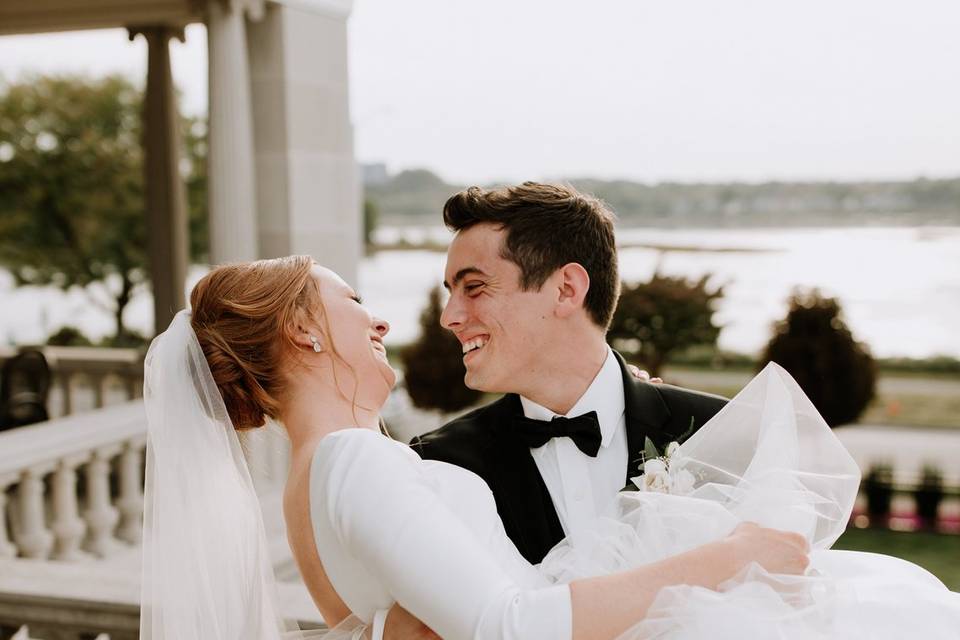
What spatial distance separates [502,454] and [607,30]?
2746cm

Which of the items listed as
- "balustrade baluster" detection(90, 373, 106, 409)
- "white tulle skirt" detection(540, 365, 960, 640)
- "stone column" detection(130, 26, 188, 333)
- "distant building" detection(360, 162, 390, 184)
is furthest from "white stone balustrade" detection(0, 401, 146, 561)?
"distant building" detection(360, 162, 390, 184)

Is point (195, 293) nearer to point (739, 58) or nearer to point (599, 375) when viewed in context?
point (599, 375)

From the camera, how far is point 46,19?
9023 millimetres

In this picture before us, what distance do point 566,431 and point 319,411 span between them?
0.66m

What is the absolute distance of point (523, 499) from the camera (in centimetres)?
249

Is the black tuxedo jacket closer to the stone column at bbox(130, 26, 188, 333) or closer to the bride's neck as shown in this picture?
the bride's neck

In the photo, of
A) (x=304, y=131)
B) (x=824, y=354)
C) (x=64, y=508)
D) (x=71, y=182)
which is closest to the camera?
(x=64, y=508)

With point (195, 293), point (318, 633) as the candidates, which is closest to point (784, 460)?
point (318, 633)

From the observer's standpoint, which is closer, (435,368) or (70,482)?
(70,482)

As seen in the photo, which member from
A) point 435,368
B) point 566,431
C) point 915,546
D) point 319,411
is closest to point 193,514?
point 319,411

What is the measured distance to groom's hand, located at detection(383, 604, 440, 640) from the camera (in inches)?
71.4

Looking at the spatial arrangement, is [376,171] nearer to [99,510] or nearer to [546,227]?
[99,510]

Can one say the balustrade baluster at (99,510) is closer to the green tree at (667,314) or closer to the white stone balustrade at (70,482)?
the white stone balustrade at (70,482)

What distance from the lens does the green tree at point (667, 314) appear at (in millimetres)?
12836
